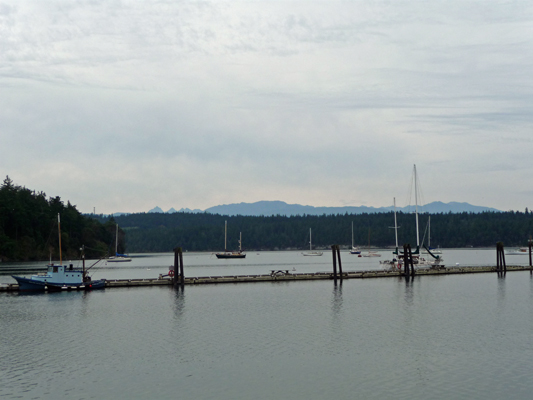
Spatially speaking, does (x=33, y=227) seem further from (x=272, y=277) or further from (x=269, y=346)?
(x=269, y=346)

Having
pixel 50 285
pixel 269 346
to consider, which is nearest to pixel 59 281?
pixel 50 285

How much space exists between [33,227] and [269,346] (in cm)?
14320

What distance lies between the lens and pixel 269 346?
4297 centimetres

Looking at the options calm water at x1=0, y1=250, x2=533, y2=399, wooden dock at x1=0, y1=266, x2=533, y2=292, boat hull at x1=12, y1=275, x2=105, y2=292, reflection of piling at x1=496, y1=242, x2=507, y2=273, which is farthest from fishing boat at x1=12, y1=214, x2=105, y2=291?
reflection of piling at x1=496, y1=242, x2=507, y2=273

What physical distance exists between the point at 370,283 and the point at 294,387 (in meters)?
60.4

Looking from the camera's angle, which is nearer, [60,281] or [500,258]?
[60,281]

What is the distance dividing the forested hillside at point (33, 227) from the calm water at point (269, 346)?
89.3 m

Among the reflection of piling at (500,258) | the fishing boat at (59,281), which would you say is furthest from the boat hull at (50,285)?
the reflection of piling at (500,258)

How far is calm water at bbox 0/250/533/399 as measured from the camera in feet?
106

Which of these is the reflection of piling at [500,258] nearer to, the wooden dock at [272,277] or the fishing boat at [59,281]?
the wooden dock at [272,277]

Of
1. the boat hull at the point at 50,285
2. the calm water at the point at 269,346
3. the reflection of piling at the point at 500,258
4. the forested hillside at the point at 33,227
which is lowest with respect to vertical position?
the calm water at the point at 269,346

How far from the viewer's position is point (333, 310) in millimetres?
61281

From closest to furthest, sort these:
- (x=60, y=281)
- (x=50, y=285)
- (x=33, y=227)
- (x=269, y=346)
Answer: (x=269, y=346)
(x=50, y=285)
(x=60, y=281)
(x=33, y=227)

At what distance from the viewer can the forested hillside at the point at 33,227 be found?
6201 inches
